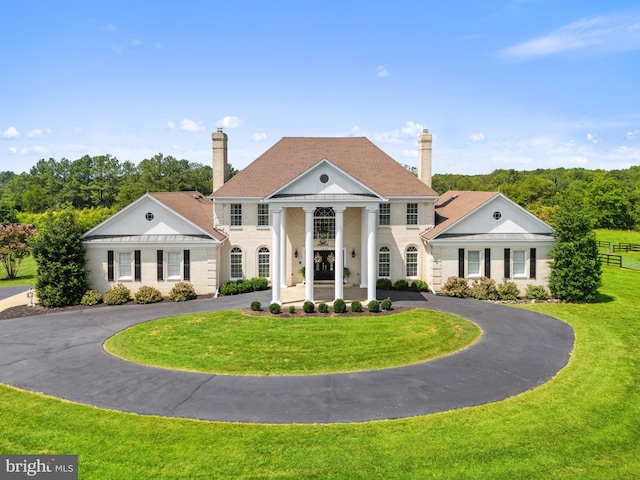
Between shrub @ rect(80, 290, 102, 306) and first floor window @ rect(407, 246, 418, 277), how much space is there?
22318mm

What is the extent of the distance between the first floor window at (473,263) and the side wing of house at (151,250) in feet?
59.2

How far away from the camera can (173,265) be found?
31.4 metres

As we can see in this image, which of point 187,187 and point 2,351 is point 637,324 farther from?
point 187,187

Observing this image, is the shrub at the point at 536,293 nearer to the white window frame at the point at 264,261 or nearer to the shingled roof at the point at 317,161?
the shingled roof at the point at 317,161

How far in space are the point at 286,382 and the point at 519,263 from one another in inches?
874

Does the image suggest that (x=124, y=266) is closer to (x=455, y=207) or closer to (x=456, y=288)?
(x=456, y=288)

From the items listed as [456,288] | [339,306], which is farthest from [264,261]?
[456,288]

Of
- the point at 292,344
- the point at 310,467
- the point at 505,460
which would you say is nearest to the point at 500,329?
the point at 292,344

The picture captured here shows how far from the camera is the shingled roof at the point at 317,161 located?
34.2 m

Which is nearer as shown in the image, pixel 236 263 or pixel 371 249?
pixel 371 249

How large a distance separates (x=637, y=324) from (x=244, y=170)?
92.0 feet

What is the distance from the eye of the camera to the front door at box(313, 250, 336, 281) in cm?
3506

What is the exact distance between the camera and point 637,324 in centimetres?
2422

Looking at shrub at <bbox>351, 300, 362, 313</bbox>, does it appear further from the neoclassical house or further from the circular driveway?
the circular driveway
